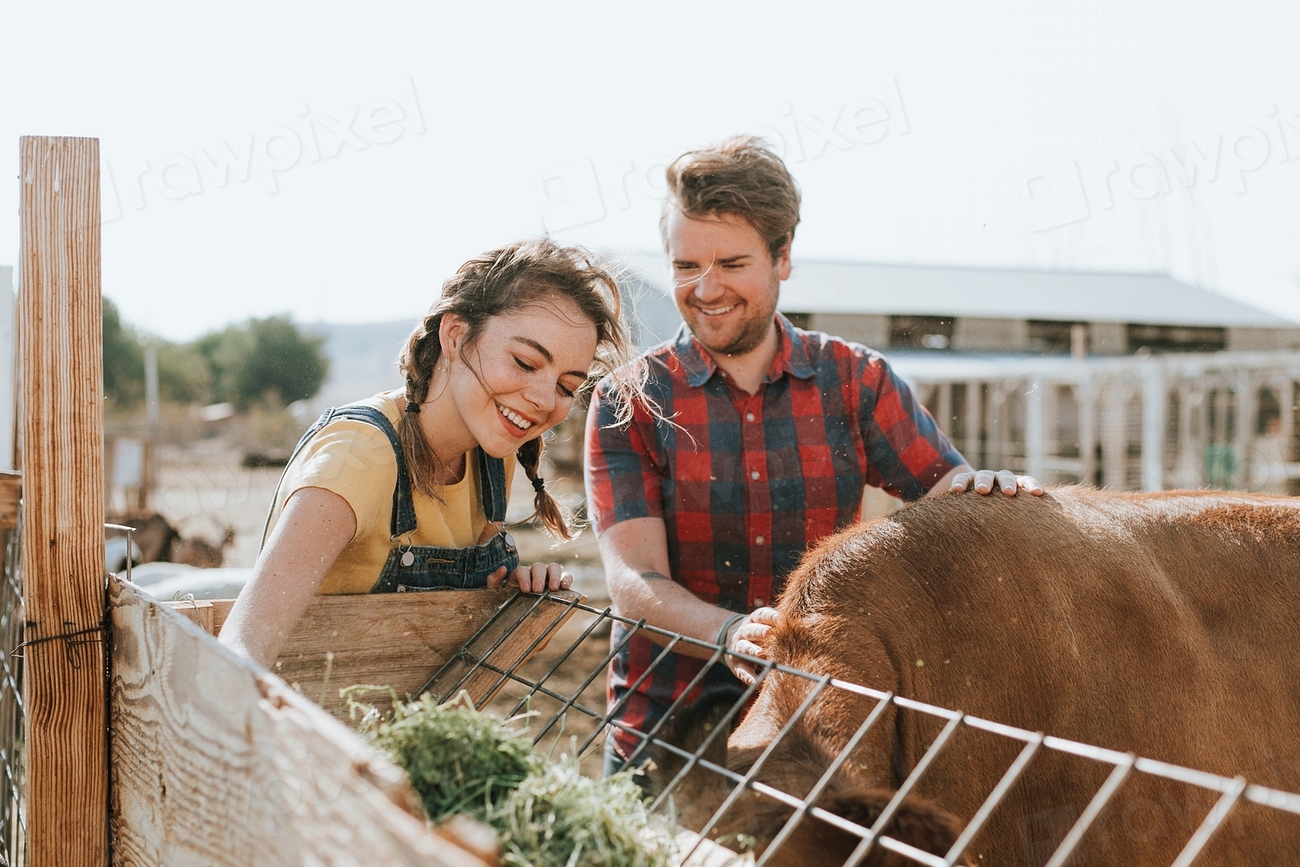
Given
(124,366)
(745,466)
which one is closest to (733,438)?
(745,466)

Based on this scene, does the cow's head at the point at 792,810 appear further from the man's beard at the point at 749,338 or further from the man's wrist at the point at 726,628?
the man's beard at the point at 749,338

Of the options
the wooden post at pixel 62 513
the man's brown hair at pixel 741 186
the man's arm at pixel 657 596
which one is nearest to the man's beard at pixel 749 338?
the man's brown hair at pixel 741 186

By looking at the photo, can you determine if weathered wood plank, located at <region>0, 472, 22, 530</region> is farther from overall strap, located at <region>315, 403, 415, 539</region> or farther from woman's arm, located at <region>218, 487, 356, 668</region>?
overall strap, located at <region>315, 403, 415, 539</region>

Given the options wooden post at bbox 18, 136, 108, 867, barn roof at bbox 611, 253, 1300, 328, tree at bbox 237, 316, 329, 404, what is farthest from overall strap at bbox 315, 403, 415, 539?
tree at bbox 237, 316, 329, 404

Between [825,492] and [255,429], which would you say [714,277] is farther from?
[255,429]

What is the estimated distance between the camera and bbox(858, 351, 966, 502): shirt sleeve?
10.8 ft

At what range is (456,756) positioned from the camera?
1.28m

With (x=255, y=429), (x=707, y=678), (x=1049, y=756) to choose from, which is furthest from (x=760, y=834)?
(x=255, y=429)

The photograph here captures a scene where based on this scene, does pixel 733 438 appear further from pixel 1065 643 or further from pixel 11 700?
pixel 11 700

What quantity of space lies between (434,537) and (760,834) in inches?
50.3

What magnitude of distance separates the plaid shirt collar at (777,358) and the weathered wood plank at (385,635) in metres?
1.16

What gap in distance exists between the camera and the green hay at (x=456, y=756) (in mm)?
→ 1229

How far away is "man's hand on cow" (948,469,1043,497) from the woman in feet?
3.17

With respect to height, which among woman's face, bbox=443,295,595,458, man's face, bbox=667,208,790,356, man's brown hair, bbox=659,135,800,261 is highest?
man's brown hair, bbox=659,135,800,261
